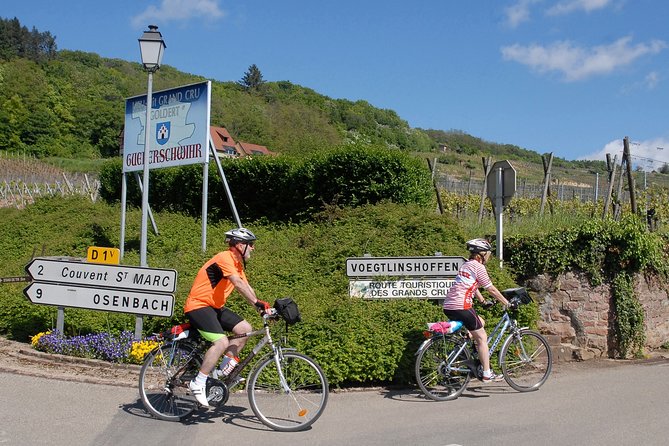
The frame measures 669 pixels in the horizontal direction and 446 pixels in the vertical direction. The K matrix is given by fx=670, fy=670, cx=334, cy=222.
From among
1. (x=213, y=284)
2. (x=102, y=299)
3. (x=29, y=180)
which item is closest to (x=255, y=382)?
(x=213, y=284)

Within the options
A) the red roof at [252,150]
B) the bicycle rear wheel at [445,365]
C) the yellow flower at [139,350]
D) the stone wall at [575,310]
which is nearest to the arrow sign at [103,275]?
the yellow flower at [139,350]

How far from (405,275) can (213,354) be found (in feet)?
13.1

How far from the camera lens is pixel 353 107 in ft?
360

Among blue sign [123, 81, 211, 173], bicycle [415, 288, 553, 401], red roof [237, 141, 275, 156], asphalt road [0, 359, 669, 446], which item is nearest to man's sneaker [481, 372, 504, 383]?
bicycle [415, 288, 553, 401]

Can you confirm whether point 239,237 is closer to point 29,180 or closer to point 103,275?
point 103,275

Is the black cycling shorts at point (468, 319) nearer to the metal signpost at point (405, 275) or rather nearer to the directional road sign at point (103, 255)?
the metal signpost at point (405, 275)

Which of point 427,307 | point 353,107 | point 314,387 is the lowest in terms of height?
point 314,387

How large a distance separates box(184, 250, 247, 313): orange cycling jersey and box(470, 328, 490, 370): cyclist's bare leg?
9.81 ft

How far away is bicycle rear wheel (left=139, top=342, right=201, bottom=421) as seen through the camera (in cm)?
658

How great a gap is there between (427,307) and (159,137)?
782 cm

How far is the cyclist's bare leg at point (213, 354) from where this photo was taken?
6395 mm

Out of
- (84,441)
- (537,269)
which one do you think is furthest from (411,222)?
(84,441)

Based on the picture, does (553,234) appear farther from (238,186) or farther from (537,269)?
(238,186)

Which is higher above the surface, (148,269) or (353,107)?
(353,107)
